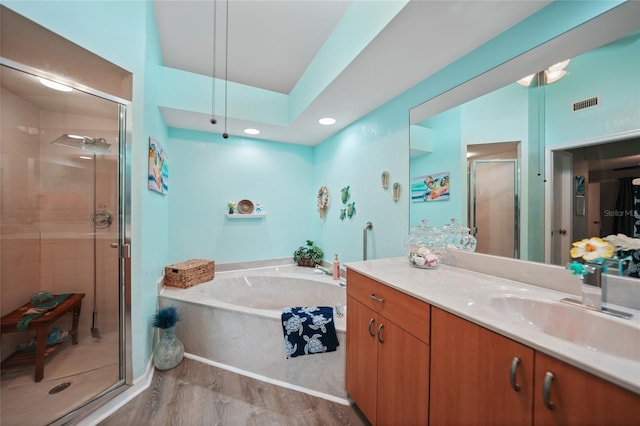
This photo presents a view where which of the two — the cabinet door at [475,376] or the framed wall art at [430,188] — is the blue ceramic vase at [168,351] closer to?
the cabinet door at [475,376]

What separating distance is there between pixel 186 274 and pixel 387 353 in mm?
2045

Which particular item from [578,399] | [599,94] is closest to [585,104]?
Result: [599,94]

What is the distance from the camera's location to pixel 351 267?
148cm

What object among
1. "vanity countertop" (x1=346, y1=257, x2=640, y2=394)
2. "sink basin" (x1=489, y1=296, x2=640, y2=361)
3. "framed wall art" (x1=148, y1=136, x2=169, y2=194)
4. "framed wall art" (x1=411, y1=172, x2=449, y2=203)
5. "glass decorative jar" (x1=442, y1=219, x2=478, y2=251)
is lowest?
"sink basin" (x1=489, y1=296, x2=640, y2=361)

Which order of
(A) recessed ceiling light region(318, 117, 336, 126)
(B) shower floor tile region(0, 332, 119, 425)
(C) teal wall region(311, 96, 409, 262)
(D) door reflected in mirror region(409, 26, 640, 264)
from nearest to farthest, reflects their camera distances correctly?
(D) door reflected in mirror region(409, 26, 640, 264) → (B) shower floor tile region(0, 332, 119, 425) → (C) teal wall region(311, 96, 409, 262) → (A) recessed ceiling light region(318, 117, 336, 126)

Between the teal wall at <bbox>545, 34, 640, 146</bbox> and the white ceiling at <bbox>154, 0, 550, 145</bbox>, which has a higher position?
the white ceiling at <bbox>154, 0, 550, 145</bbox>

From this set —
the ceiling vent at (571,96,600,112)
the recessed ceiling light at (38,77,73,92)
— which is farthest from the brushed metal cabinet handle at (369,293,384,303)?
the recessed ceiling light at (38,77,73,92)

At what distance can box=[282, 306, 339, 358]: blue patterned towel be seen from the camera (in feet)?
5.29

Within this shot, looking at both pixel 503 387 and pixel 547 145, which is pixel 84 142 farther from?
pixel 547 145

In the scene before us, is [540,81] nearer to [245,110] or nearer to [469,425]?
[469,425]

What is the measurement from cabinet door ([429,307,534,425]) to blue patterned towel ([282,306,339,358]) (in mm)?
793

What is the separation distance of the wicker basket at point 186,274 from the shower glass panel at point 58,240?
568 millimetres

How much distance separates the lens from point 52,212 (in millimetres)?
1674

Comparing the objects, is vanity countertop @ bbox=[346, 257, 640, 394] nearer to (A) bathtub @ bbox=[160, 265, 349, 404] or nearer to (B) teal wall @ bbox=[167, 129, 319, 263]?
(A) bathtub @ bbox=[160, 265, 349, 404]
